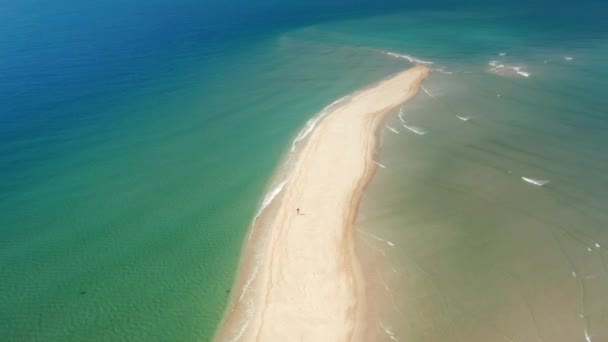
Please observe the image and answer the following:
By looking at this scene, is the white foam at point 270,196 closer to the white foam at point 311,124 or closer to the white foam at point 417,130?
the white foam at point 311,124

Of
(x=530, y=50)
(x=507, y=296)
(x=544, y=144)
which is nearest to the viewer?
(x=507, y=296)

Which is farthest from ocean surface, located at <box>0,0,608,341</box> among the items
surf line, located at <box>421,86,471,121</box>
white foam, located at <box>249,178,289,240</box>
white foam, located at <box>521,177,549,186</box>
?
white foam, located at <box>249,178,289,240</box>

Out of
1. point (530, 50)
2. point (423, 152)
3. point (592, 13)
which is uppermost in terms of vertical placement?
point (592, 13)

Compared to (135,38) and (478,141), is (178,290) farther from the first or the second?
(135,38)

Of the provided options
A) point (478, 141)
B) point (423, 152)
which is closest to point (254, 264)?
point (423, 152)

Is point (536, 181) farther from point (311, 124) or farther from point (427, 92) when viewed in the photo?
point (311, 124)

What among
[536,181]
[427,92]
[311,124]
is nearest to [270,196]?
[311,124]

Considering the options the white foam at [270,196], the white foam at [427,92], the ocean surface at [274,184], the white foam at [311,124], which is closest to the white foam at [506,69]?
the ocean surface at [274,184]
